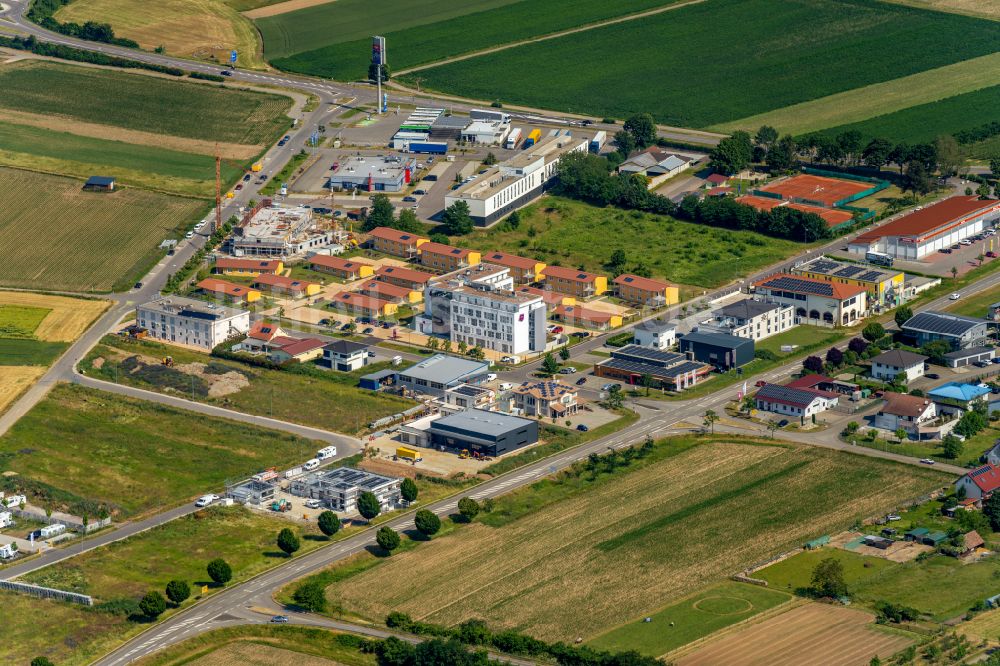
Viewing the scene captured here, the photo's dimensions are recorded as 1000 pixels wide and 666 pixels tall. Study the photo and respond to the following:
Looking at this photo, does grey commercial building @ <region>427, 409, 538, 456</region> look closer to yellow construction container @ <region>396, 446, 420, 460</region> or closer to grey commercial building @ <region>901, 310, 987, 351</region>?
yellow construction container @ <region>396, 446, 420, 460</region>

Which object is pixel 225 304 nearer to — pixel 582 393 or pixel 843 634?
pixel 582 393

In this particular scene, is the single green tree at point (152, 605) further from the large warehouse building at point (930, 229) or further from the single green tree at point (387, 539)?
the large warehouse building at point (930, 229)

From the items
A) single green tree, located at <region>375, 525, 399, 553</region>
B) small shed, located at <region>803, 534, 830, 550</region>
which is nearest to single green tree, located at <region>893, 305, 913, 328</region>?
Result: small shed, located at <region>803, 534, 830, 550</region>

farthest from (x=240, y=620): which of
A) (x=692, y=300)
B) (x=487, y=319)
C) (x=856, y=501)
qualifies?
(x=692, y=300)

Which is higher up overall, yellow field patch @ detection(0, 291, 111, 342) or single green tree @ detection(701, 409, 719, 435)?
single green tree @ detection(701, 409, 719, 435)

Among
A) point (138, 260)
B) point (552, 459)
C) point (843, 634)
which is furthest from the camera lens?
point (138, 260)
